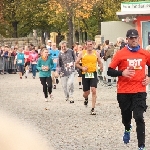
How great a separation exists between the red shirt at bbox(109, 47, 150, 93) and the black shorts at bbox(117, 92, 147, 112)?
0.18 ft

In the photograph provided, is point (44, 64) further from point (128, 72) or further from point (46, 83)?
point (128, 72)

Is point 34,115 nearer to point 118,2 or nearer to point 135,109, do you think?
point 135,109

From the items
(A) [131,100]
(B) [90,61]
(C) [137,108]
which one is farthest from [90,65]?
(C) [137,108]

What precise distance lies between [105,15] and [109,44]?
147ft

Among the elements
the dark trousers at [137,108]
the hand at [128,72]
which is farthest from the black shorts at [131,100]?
the hand at [128,72]

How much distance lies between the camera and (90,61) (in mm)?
13961

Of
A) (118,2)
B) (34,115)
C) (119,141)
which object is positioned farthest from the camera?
(118,2)

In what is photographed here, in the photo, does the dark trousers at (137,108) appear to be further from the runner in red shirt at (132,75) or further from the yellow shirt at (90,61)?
the yellow shirt at (90,61)

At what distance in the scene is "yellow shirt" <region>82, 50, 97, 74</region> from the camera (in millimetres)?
13914

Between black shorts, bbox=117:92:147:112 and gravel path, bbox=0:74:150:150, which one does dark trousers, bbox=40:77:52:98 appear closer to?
gravel path, bbox=0:74:150:150

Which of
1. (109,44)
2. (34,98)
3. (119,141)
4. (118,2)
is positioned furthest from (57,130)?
(118,2)

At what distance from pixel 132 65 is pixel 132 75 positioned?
0.13m

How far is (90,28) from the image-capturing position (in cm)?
7412

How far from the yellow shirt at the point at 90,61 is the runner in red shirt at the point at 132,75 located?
530 cm
